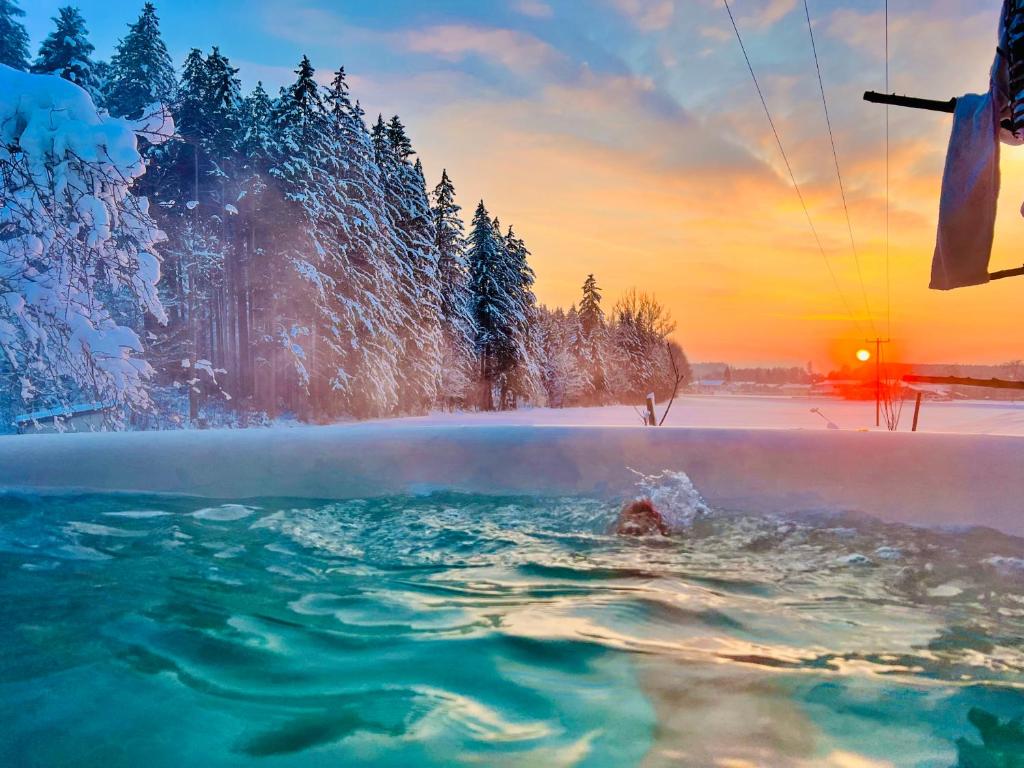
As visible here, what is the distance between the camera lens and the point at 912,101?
9.04ft

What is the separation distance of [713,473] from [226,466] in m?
2.83

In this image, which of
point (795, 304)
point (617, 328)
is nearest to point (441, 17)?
point (795, 304)

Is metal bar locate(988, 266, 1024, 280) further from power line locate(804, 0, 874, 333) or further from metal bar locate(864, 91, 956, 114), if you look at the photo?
power line locate(804, 0, 874, 333)

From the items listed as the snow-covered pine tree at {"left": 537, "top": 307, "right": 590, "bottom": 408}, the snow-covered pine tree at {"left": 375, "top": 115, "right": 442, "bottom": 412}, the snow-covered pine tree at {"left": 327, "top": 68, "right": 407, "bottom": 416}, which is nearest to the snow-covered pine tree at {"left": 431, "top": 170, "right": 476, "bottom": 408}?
the snow-covered pine tree at {"left": 375, "top": 115, "right": 442, "bottom": 412}

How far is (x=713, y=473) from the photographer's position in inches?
135

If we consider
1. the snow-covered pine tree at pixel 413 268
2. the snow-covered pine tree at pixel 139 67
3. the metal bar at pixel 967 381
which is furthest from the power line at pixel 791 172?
the snow-covered pine tree at pixel 139 67

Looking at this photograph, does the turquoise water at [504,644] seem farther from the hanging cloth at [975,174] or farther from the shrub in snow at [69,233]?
the shrub in snow at [69,233]

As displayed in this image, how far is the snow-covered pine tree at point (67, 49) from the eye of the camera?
15.5 metres

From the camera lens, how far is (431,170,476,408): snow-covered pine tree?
2050 cm

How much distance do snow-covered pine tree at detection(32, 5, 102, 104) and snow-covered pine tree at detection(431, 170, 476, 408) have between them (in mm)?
10091

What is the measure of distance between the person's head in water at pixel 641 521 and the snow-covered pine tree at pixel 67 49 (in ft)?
60.2

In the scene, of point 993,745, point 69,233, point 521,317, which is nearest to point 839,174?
point 521,317

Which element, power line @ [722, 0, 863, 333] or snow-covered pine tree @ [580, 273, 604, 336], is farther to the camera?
snow-covered pine tree @ [580, 273, 604, 336]

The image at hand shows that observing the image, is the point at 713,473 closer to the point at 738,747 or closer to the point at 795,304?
the point at 738,747
